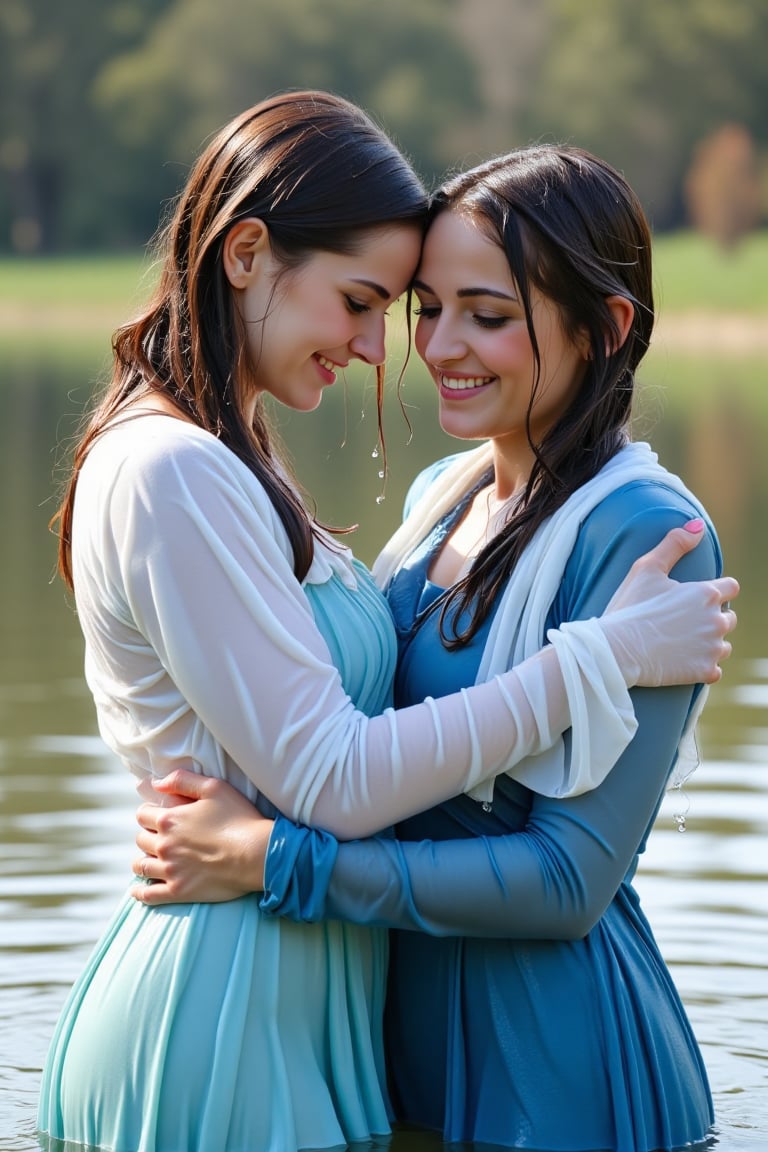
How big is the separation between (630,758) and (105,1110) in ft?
3.32

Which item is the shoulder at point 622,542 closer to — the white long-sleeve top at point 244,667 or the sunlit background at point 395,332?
the white long-sleeve top at point 244,667

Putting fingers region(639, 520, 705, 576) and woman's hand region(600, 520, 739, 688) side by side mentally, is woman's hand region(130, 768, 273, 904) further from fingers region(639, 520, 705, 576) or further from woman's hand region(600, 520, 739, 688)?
fingers region(639, 520, 705, 576)

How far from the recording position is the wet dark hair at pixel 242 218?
10.4 ft

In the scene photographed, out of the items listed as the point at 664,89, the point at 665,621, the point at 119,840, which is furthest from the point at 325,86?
the point at 665,621


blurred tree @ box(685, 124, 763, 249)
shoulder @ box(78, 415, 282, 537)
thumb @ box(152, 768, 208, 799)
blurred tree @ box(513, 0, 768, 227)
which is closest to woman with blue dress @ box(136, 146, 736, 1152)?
thumb @ box(152, 768, 208, 799)

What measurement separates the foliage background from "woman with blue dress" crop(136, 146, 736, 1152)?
5368 cm

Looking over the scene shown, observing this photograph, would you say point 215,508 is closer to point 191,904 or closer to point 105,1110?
point 191,904

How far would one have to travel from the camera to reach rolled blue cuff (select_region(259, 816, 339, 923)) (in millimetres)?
3029

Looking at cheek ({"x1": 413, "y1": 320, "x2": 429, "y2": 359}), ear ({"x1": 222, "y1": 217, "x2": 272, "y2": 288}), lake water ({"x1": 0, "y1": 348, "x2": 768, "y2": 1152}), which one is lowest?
lake water ({"x1": 0, "y1": 348, "x2": 768, "y2": 1152})

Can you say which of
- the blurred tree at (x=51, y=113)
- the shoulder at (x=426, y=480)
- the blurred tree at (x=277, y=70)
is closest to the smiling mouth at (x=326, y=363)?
the shoulder at (x=426, y=480)

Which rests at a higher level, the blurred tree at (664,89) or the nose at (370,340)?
the blurred tree at (664,89)

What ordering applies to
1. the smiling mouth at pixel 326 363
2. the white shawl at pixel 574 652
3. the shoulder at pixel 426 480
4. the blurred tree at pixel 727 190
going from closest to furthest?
the white shawl at pixel 574 652 → the smiling mouth at pixel 326 363 → the shoulder at pixel 426 480 → the blurred tree at pixel 727 190

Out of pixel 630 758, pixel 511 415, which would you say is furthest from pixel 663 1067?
pixel 511 415

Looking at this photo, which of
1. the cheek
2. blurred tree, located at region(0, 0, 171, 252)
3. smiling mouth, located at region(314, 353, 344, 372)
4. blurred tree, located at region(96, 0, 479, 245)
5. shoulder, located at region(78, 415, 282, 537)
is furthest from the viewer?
blurred tree, located at region(96, 0, 479, 245)
